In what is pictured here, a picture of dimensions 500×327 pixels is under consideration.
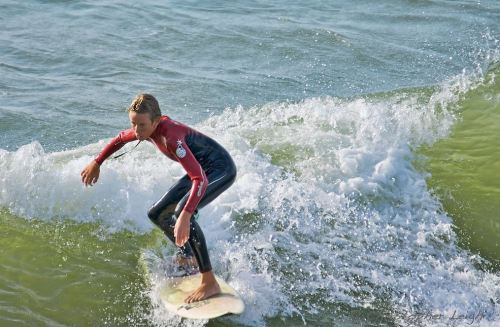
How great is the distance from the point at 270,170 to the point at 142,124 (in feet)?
10.5

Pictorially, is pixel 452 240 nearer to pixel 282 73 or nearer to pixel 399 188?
pixel 399 188

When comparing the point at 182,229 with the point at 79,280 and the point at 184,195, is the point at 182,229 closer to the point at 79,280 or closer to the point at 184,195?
the point at 184,195

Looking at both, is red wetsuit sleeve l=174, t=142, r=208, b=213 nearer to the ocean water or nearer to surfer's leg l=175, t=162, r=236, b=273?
surfer's leg l=175, t=162, r=236, b=273

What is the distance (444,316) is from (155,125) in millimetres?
2908

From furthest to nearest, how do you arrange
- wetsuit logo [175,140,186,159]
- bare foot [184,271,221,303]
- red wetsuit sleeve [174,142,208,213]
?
1. bare foot [184,271,221,303]
2. wetsuit logo [175,140,186,159]
3. red wetsuit sleeve [174,142,208,213]

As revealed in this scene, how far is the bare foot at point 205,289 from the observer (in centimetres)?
575

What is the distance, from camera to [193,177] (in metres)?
5.42

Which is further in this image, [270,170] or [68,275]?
[270,170]

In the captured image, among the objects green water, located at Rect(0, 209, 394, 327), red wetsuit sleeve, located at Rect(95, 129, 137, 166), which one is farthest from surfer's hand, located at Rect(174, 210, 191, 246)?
red wetsuit sleeve, located at Rect(95, 129, 137, 166)

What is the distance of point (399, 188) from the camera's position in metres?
8.36

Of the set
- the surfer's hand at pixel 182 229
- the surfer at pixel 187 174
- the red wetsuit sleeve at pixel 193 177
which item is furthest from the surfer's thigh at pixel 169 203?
the surfer's hand at pixel 182 229

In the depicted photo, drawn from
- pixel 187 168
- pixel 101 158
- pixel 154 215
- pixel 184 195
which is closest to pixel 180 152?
pixel 187 168

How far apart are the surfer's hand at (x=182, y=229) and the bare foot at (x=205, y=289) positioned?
71cm

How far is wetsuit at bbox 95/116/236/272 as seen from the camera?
565 cm
